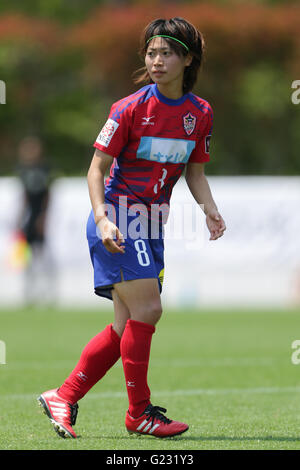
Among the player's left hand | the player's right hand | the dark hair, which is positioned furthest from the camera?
the player's left hand

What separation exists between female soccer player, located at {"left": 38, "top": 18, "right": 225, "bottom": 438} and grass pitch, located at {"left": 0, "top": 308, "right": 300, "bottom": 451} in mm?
199

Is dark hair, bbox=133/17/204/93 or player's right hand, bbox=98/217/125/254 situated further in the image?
dark hair, bbox=133/17/204/93

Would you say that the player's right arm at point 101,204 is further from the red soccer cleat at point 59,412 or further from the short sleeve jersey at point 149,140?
the red soccer cleat at point 59,412

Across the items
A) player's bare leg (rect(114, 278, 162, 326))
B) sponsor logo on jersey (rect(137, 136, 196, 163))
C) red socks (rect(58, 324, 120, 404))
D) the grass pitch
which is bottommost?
the grass pitch

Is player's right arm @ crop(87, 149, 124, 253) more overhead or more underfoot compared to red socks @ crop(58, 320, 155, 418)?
more overhead

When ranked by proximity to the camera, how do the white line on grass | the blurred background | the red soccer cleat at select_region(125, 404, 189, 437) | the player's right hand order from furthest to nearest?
the blurred background, the white line on grass, the red soccer cleat at select_region(125, 404, 189, 437), the player's right hand

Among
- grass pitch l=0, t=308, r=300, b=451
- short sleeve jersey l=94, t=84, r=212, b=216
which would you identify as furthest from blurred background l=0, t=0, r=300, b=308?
short sleeve jersey l=94, t=84, r=212, b=216

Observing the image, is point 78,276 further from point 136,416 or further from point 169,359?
point 136,416

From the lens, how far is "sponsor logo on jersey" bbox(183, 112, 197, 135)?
201 inches

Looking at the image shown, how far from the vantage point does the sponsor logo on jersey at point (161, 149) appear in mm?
5062

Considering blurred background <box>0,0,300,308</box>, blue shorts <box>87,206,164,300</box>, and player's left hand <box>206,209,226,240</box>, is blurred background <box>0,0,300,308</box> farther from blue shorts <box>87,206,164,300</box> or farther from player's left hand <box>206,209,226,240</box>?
blue shorts <box>87,206,164,300</box>

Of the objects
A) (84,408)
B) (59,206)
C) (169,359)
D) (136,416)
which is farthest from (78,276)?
(136,416)

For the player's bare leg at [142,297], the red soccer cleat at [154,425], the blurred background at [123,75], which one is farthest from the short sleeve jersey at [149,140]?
the blurred background at [123,75]

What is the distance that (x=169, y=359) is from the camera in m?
8.73
